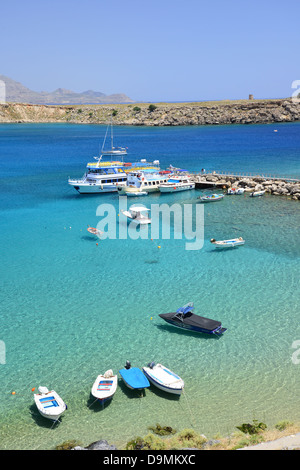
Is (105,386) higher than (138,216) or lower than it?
lower

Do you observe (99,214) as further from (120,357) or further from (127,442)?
(127,442)

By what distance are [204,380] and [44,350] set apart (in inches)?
377

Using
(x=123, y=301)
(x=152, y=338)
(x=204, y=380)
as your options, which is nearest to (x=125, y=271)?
(x=123, y=301)

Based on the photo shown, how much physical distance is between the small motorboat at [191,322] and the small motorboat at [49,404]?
9.26m

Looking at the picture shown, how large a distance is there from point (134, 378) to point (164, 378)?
5.01 ft

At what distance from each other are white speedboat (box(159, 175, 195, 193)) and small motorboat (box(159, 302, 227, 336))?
4074 cm

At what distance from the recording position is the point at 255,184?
218 feet

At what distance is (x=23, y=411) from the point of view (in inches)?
782

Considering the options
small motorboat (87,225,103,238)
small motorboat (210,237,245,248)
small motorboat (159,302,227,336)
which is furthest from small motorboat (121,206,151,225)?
small motorboat (159,302,227,336)

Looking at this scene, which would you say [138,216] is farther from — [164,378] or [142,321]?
[164,378]

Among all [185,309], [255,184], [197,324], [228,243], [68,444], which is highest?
[255,184]

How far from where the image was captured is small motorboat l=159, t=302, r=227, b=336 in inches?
1005

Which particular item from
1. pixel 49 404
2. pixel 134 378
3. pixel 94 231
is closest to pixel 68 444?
pixel 49 404

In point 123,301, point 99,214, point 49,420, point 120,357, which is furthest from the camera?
point 99,214
